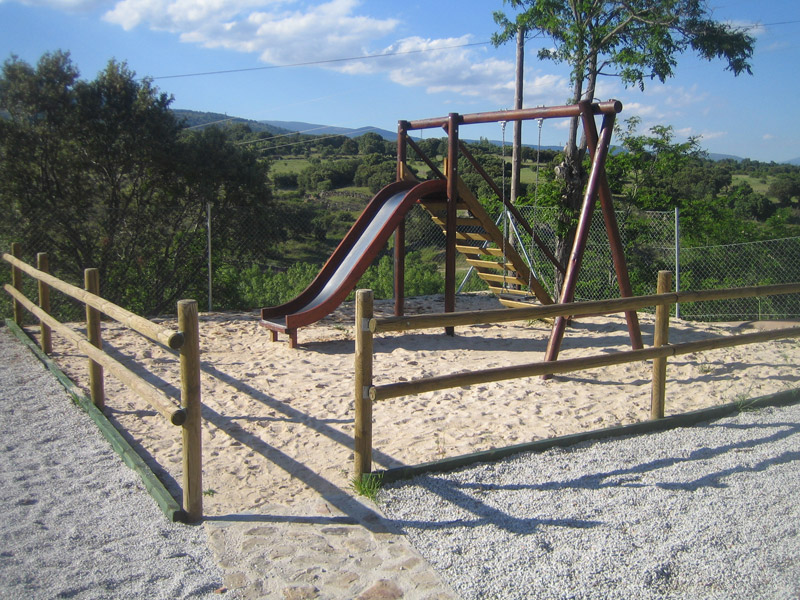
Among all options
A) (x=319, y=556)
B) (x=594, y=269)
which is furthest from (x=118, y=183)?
(x=319, y=556)

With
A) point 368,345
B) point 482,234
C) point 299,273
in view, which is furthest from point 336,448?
point 299,273

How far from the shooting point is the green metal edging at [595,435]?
4.00 m

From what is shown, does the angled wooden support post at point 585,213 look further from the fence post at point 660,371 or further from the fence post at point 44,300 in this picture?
the fence post at point 44,300

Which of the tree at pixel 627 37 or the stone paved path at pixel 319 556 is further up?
the tree at pixel 627 37

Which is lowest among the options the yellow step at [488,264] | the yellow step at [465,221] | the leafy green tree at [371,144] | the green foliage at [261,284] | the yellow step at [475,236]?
the green foliage at [261,284]

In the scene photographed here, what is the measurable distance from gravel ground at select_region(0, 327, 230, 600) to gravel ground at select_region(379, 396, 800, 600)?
1.08 meters

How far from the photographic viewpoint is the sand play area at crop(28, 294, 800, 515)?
4.36m

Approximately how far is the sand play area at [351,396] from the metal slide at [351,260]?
0.37 metres

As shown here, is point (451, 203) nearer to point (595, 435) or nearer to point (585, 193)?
point (585, 193)

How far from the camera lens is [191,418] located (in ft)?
11.2

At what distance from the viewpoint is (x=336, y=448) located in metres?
4.61

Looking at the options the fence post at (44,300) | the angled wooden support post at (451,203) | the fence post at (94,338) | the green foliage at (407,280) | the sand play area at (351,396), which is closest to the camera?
the sand play area at (351,396)

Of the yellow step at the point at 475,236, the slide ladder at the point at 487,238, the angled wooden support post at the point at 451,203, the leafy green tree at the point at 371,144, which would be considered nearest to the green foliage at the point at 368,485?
the angled wooden support post at the point at 451,203

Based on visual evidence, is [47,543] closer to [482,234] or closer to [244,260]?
[482,234]
